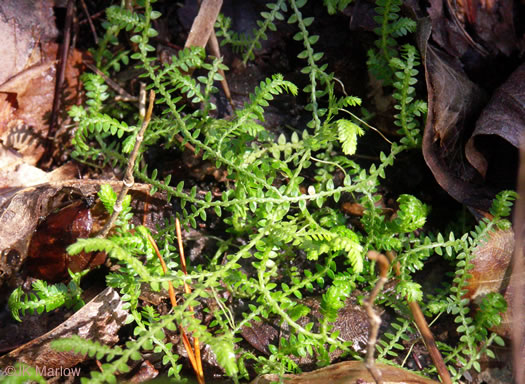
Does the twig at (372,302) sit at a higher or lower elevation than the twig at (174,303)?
higher

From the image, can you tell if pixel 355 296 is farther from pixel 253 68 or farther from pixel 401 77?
pixel 253 68

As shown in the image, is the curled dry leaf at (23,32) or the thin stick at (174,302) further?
the curled dry leaf at (23,32)

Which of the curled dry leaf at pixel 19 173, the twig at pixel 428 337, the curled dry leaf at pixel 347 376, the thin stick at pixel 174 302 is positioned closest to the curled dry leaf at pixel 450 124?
the twig at pixel 428 337

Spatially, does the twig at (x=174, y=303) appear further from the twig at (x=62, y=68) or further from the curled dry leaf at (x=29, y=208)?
the twig at (x=62, y=68)

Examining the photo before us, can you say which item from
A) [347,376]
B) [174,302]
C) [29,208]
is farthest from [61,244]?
[347,376]

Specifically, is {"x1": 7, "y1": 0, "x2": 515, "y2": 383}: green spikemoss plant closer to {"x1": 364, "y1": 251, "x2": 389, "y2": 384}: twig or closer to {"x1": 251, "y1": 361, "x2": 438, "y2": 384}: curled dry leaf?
{"x1": 251, "y1": 361, "x2": 438, "y2": 384}: curled dry leaf

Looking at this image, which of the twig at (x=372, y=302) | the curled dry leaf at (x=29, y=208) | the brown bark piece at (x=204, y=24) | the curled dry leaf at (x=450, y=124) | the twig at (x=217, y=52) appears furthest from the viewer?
the twig at (x=217, y=52)

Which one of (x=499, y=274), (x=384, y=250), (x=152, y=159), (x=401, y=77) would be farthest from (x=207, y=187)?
(x=499, y=274)
